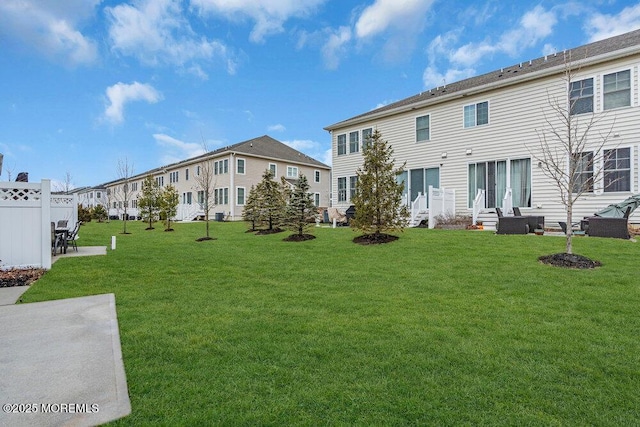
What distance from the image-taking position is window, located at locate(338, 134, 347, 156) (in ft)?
69.6

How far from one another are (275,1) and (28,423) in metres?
16.8

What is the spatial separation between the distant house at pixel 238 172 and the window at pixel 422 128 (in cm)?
1014

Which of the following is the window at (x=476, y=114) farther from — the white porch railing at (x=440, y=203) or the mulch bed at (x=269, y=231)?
the mulch bed at (x=269, y=231)

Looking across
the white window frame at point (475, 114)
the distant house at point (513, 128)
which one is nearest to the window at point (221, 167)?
the distant house at point (513, 128)

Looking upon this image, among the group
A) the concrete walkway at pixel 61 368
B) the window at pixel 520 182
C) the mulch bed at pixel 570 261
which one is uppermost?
the window at pixel 520 182

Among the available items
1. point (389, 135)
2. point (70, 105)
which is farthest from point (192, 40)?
point (389, 135)

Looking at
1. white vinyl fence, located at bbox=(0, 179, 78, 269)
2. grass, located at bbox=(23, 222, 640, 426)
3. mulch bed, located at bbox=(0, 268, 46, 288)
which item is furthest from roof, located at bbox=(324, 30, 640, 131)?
mulch bed, located at bbox=(0, 268, 46, 288)

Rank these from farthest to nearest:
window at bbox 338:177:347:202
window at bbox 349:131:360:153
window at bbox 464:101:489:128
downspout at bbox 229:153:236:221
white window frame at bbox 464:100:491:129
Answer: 1. downspout at bbox 229:153:236:221
2. window at bbox 338:177:347:202
3. window at bbox 349:131:360:153
4. window at bbox 464:101:489:128
5. white window frame at bbox 464:100:491:129

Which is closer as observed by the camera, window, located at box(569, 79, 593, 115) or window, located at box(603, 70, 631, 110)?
window, located at box(603, 70, 631, 110)

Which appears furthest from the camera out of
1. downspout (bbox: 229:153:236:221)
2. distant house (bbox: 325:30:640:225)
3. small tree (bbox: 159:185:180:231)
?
downspout (bbox: 229:153:236:221)

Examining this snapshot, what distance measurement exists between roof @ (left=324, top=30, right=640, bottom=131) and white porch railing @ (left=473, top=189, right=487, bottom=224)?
15.9 ft

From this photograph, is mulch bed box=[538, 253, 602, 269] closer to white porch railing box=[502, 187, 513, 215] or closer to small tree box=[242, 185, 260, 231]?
white porch railing box=[502, 187, 513, 215]

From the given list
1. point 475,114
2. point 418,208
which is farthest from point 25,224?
point 475,114

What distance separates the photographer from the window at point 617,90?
1209 cm
